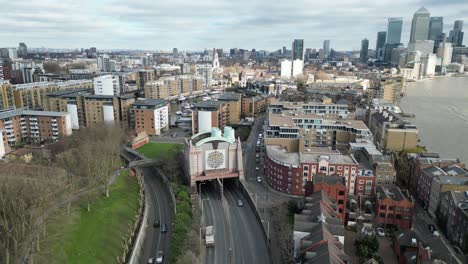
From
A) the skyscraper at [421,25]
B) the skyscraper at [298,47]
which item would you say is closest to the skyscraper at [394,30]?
the skyscraper at [421,25]

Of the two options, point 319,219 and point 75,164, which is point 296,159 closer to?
point 319,219

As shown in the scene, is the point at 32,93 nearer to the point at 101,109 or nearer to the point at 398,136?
the point at 101,109

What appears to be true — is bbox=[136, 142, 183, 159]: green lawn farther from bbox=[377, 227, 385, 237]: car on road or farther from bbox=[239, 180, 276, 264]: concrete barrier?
bbox=[377, 227, 385, 237]: car on road

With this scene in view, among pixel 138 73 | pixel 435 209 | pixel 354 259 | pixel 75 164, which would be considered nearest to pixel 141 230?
pixel 75 164

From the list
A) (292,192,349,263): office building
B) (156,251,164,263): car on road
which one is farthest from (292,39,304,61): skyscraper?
(156,251,164,263): car on road

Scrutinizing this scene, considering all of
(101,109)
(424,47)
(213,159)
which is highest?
(424,47)

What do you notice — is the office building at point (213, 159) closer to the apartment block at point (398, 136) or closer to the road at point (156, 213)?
the road at point (156, 213)

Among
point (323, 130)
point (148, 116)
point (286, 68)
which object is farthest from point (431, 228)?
point (286, 68)
